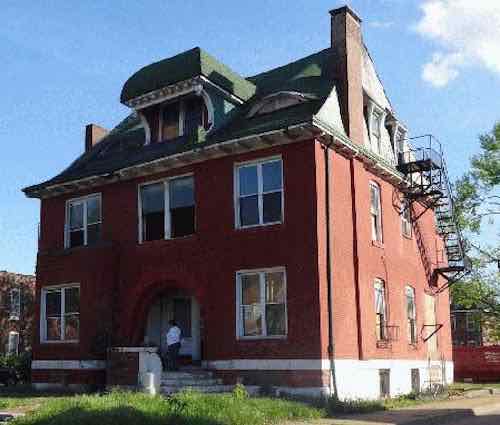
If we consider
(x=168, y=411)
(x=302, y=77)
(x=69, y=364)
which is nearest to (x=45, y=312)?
(x=69, y=364)

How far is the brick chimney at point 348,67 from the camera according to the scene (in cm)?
2267

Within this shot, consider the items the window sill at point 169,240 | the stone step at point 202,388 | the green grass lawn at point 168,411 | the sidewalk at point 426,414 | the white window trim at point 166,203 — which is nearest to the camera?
the green grass lawn at point 168,411

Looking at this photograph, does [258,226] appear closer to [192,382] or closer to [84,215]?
[192,382]

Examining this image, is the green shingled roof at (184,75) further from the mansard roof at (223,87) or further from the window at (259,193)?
the window at (259,193)

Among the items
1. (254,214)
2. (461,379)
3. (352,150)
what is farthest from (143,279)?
(461,379)

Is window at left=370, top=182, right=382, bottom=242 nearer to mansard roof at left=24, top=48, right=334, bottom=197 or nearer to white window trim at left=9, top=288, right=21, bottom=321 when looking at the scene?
mansard roof at left=24, top=48, right=334, bottom=197

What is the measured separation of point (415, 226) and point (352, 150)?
21.6 ft

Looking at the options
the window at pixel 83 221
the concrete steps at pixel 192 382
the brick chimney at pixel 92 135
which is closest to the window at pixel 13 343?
the brick chimney at pixel 92 135

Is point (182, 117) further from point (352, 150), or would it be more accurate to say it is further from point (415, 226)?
point (415, 226)

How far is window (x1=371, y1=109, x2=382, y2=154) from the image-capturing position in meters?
24.9

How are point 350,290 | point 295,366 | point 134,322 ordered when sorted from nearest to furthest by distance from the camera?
point 295,366, point 350,290, point 134,322

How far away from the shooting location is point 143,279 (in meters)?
23.1

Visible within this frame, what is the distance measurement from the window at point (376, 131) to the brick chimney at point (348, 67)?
1423 mm

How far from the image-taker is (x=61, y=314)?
24859 millimetres
